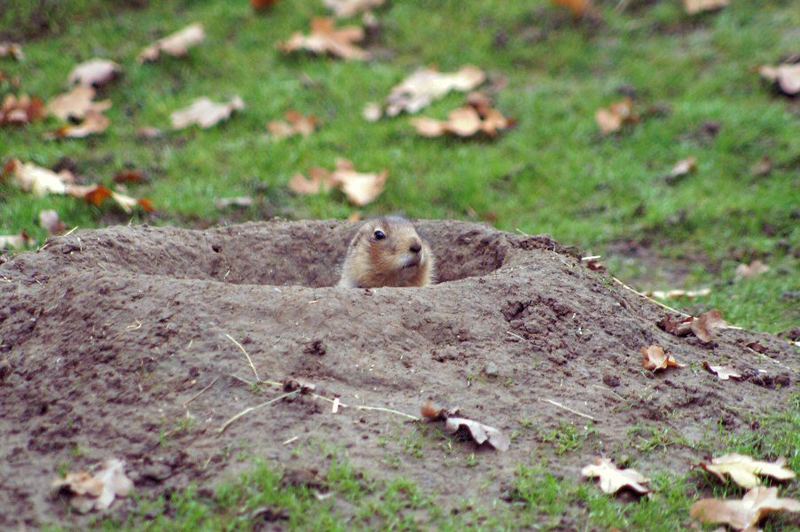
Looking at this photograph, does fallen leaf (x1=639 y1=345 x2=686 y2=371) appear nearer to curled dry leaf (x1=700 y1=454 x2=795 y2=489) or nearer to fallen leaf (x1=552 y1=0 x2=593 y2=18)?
curled dry leaf (x1=700 y1=454 x2=795 y2=489)

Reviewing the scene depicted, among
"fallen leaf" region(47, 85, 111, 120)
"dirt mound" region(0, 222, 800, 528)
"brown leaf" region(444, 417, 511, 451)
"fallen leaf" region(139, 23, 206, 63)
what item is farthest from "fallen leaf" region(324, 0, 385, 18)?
"brown leaf" region(444, 417, 511, 451)

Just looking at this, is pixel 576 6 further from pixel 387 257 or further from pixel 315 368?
pixel 315 368

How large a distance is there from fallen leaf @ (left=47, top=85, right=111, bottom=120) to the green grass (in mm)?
240

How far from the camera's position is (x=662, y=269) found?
7.79 meters

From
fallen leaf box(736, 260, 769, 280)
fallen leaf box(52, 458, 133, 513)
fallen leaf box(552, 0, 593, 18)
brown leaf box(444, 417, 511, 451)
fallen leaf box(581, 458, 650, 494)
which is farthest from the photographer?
fallen leaf box(552, 0, 593, 18)

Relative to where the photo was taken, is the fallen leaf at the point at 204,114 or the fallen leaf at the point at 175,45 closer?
the fallen leaf at the point at 204,114

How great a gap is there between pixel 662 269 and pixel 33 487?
547 cm

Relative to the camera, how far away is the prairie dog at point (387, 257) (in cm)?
629

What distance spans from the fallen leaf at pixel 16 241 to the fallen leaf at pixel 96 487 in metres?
3.44

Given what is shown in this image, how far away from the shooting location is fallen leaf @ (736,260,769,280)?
294 inches

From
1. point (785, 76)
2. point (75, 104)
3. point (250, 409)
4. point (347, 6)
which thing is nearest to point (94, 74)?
point (75, 104)

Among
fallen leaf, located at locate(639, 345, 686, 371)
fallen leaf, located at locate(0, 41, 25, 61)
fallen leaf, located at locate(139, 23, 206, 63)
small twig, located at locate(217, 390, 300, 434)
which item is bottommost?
fallen leaf, located at locate(0, 41, 25, 61)

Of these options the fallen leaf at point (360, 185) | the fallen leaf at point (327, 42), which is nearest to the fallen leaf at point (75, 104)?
the fallen leaf at point (327, 42)

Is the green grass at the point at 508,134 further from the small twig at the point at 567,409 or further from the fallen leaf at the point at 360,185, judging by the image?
the small twig at the point at 567,409
